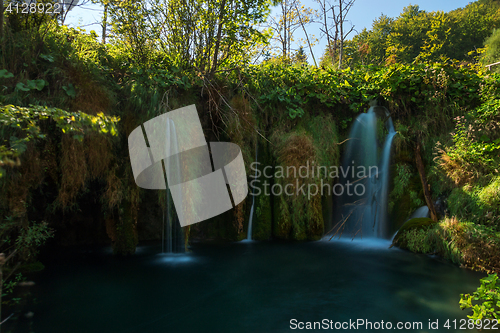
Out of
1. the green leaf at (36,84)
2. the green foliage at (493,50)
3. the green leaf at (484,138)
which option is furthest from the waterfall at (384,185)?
the green foliage at (493,50)

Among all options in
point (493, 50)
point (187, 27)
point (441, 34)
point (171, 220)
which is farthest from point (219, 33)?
point (441, 34)

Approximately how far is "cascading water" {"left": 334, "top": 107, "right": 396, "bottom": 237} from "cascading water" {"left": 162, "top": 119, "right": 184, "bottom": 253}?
3325mm

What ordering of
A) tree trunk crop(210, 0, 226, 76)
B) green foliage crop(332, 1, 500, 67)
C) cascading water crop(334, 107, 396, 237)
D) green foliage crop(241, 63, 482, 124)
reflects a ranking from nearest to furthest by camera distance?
1. tree trunk crop(210, 0, 226, 76)
2. cascading water crop(334, 107, 396, 237)
3. green foliage crop(241, 63, 482, 124)
4. green foliage crop(332, 1, 500, 67)

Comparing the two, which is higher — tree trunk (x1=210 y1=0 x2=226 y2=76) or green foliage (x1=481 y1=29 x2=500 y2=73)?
green foliage (x1=481 y1=29 x2=500 y2=73)

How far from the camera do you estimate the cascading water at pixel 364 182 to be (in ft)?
22.0

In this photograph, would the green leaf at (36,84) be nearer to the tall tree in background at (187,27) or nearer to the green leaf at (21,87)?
the green leaf at (21,87)

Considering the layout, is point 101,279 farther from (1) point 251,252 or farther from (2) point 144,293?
(1) point 251,252

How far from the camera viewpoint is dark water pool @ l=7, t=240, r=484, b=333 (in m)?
3.57

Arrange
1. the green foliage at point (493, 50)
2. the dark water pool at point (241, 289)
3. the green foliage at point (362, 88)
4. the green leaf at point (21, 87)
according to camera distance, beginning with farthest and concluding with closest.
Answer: the green foliage at point (493, 50)
the green foliage at point (362, 88)
the green leaf at point (21, 87)
the dark water pool at point (241, 289)

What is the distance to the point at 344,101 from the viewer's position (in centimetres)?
771

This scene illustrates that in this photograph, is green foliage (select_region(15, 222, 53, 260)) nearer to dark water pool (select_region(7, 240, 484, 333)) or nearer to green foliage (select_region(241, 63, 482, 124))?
dark water pool (select_region(7, 240, 484, 333))

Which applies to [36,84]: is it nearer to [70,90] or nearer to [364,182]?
[70,90]

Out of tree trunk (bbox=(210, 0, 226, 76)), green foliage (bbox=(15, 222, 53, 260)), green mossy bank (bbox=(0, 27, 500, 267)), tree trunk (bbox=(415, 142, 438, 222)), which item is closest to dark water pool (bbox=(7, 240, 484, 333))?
green foliage (bbox=(15, 222, 53, 260))

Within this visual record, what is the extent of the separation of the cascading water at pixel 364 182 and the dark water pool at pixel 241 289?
0.74 metres
